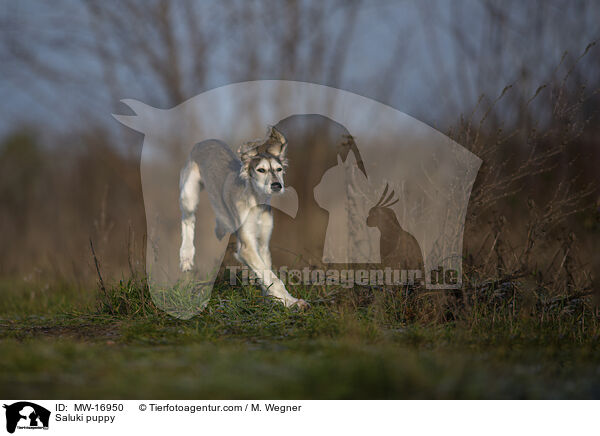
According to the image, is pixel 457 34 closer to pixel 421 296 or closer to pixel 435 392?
pixel 421 296

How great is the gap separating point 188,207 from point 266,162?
1136 mm

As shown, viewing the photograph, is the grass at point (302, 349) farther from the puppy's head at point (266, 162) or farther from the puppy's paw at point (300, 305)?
the puppy's head at point (266, 162)

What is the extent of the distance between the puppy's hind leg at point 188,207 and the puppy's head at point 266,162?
777 millimetres

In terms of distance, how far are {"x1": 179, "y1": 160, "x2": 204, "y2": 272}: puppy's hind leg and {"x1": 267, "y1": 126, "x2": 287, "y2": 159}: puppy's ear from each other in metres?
1.09

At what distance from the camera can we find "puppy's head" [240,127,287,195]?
3.98m

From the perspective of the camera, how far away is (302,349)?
311cm

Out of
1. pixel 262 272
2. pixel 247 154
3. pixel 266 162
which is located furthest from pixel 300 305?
pixel 247 154

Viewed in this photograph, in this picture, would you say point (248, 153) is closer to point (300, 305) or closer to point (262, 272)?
point (262, 272)
